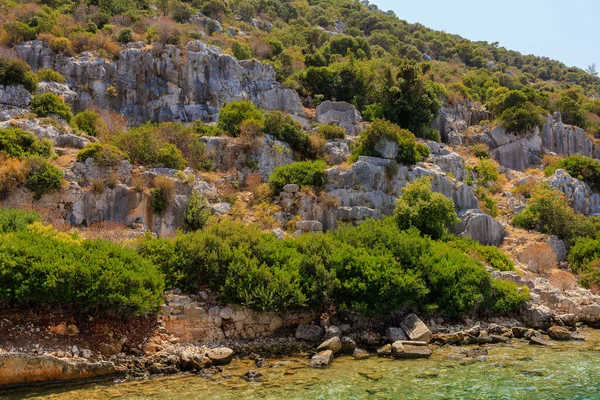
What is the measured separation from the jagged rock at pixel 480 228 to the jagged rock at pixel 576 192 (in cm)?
819

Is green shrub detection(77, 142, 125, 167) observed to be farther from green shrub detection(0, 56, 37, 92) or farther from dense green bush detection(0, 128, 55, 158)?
green shrub detection(0, 56, 37, 92)

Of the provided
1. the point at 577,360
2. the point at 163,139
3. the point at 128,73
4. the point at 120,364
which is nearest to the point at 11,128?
the point at 163,139

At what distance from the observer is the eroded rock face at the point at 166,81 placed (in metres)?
38.0

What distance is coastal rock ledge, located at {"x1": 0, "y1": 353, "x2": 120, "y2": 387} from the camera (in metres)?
13.3

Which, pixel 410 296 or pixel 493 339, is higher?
pixel 410 296

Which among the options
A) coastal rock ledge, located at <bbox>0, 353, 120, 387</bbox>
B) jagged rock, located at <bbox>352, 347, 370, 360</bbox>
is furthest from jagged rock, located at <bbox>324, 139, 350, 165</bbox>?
coastal rock ledge, located at <bbox>0, 353, 120, 387</bbox>

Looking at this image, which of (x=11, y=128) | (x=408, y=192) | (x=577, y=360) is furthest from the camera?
(x=408, y=192)

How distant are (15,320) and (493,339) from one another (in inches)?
710

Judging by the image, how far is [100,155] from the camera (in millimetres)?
26250

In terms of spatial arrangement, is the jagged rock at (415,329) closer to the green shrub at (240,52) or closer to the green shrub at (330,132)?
the green shrub at (330,132)

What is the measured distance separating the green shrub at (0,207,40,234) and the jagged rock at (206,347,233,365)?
8.98 metres

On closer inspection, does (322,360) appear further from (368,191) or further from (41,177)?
(41,177)

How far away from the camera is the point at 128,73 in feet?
131

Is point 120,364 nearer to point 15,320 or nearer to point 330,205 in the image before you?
point 15,320
